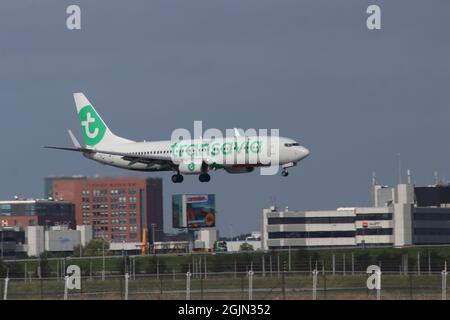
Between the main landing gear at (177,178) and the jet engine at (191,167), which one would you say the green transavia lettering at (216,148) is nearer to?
the jet engine at (191,167)

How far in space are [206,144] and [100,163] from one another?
18.1 metres

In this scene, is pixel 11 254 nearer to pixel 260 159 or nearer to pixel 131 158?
pixel 131 158

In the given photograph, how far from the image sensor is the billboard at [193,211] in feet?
567

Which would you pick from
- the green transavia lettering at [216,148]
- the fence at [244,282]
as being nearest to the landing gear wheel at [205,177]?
the green transavia lettering at [216,148]

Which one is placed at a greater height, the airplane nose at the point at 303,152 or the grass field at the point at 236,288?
the airplane nose at the point at 303,152

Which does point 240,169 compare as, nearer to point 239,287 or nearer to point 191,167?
point 191,167

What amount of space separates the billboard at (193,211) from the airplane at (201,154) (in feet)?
135

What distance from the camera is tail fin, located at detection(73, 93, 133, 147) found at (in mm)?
136125

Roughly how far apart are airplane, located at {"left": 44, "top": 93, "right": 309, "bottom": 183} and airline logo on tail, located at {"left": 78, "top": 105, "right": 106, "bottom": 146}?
17.1 ft

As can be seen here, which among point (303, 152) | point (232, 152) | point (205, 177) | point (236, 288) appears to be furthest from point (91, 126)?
point (236, 288)

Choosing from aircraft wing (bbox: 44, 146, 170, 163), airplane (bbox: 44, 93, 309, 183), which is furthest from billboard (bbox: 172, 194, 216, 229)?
aircraft wing (bbox: 44, 146, 170, 163)

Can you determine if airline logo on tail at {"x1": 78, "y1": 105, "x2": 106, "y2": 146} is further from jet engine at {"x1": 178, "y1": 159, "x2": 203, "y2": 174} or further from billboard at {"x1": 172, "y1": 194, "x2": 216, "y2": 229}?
billboard at {"x1": 172, "y1": 194, "x2": 216, "y2": 229}

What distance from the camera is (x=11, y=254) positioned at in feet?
608
